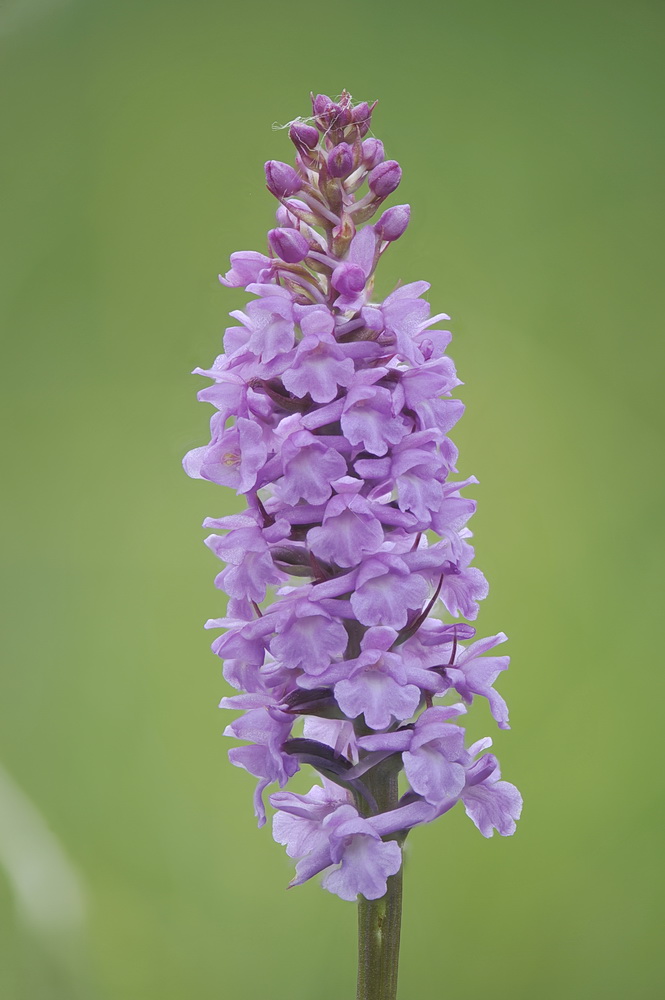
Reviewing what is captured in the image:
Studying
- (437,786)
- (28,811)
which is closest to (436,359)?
(437,786)

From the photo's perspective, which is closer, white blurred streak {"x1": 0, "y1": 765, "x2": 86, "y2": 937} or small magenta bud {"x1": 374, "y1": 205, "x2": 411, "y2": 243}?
small magenta bud {"x1": 374, "y1": 205, "x2": 411, "y2": 243}

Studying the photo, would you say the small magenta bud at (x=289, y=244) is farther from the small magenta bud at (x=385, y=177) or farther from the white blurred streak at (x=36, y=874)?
the white blurred streak at (x=36, y=874)

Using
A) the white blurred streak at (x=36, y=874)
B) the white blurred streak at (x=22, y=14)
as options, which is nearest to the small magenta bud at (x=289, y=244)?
the white blurred streak at (x=36, y=874)

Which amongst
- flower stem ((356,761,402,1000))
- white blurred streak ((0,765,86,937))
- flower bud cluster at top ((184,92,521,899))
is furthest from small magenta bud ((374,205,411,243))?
white blurred streak ((0,765,86,937))

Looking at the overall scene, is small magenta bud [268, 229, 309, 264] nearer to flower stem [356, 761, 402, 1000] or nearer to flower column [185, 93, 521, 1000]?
flower column [185, 93, 521, 1000]

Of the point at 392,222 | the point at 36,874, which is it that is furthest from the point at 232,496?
the point at 392,222

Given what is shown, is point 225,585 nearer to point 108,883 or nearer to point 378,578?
point 378,578

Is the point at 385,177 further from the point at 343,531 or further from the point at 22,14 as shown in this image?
the point at 22,14

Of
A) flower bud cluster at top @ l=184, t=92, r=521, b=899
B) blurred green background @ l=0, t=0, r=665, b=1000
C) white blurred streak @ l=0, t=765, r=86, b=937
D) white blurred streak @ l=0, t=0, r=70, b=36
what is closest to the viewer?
flower bud cluster at top @ l=184, t=92, r=521, b=899
